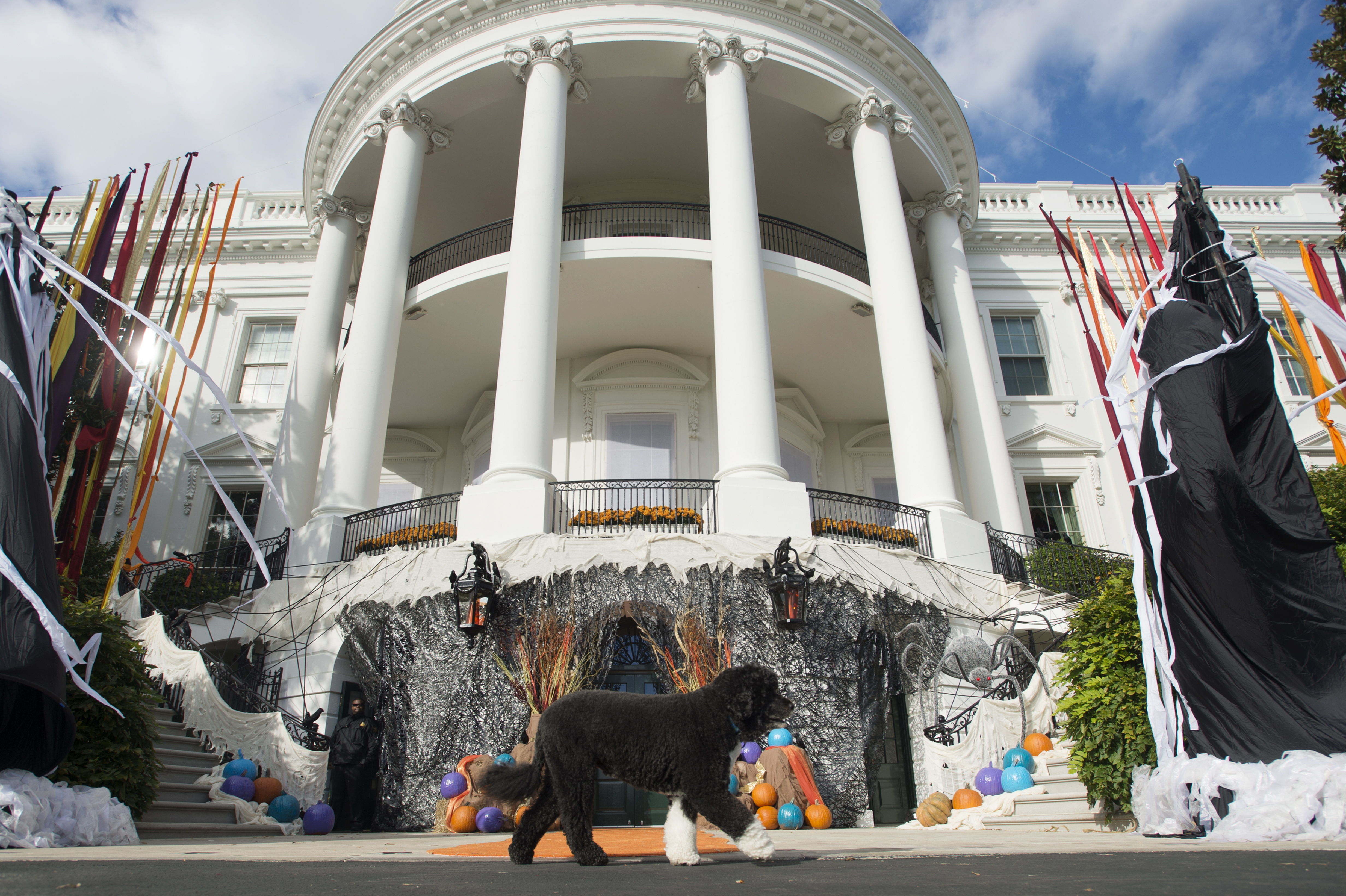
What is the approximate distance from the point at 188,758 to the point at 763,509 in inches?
272

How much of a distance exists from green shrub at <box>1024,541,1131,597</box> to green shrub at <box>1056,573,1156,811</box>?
6.35 m

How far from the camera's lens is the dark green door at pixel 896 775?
978 cm

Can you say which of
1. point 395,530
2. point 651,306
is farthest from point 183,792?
point 651,306

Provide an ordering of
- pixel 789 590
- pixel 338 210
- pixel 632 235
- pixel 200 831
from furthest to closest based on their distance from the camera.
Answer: pixel 338 210 < pixel 632 235 < pixel 789 590 < pixel 200 831

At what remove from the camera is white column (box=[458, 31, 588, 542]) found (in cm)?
1014

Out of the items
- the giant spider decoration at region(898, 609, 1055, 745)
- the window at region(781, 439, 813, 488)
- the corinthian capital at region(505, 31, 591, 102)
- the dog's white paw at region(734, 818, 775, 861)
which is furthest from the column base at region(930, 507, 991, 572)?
the corinthian capital at region(505, 31, 591, 102)

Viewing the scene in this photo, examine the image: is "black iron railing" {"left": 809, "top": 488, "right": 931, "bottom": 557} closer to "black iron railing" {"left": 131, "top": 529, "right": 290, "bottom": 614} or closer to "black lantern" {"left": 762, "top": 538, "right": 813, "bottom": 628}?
"black lantern" {"left": 762, "top": 538, "right": 813, "bottom": 628}

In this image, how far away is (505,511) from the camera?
33.1 feet

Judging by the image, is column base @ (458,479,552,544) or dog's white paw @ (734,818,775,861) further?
column base @ (458,479,552,544)

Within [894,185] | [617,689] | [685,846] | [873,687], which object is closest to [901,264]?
[894,185]

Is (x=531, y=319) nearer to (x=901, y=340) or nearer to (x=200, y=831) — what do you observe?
(x=901, y=340)

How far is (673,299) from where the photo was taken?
45.9 feet

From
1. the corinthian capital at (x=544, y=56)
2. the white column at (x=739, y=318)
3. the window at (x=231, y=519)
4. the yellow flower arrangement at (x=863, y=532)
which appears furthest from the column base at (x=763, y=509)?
the window at (x=231, y=519)

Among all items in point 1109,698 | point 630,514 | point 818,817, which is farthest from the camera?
point 630,514
